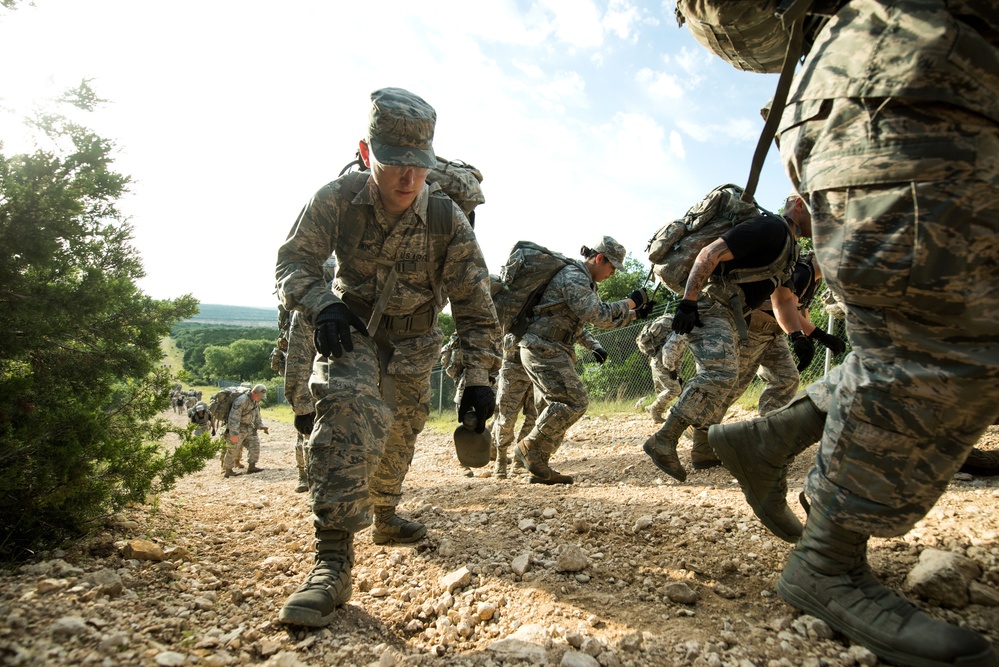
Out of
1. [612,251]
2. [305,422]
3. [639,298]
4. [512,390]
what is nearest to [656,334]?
[612,251]

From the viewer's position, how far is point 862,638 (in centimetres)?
162

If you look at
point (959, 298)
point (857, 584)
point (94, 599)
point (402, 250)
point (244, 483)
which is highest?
point (402, 250)

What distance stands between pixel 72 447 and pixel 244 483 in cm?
701

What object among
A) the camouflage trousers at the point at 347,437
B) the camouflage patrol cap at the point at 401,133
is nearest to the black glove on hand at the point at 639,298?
the camouflage patrol cap at the point at 401,133

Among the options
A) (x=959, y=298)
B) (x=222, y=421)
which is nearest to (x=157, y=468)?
(x=959, y=298)

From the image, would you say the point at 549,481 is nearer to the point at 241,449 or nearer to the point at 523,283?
the point at 523,283

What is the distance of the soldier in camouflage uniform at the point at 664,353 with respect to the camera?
685cm

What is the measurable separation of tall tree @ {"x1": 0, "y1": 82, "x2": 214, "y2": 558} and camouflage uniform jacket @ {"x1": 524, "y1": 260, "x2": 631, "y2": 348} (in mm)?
2882

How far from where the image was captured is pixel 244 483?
9.38 meters

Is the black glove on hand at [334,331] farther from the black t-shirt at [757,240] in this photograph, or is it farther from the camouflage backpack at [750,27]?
Answer: the black t-shirt at [757,240]

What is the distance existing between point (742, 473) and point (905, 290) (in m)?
0.94

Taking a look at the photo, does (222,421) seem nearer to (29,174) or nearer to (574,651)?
(29,174)

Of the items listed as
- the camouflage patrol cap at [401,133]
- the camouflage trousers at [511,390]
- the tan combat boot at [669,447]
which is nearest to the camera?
the camouflage patrol cap at [401,133]

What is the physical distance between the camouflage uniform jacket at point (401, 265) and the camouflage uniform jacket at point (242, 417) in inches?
352
